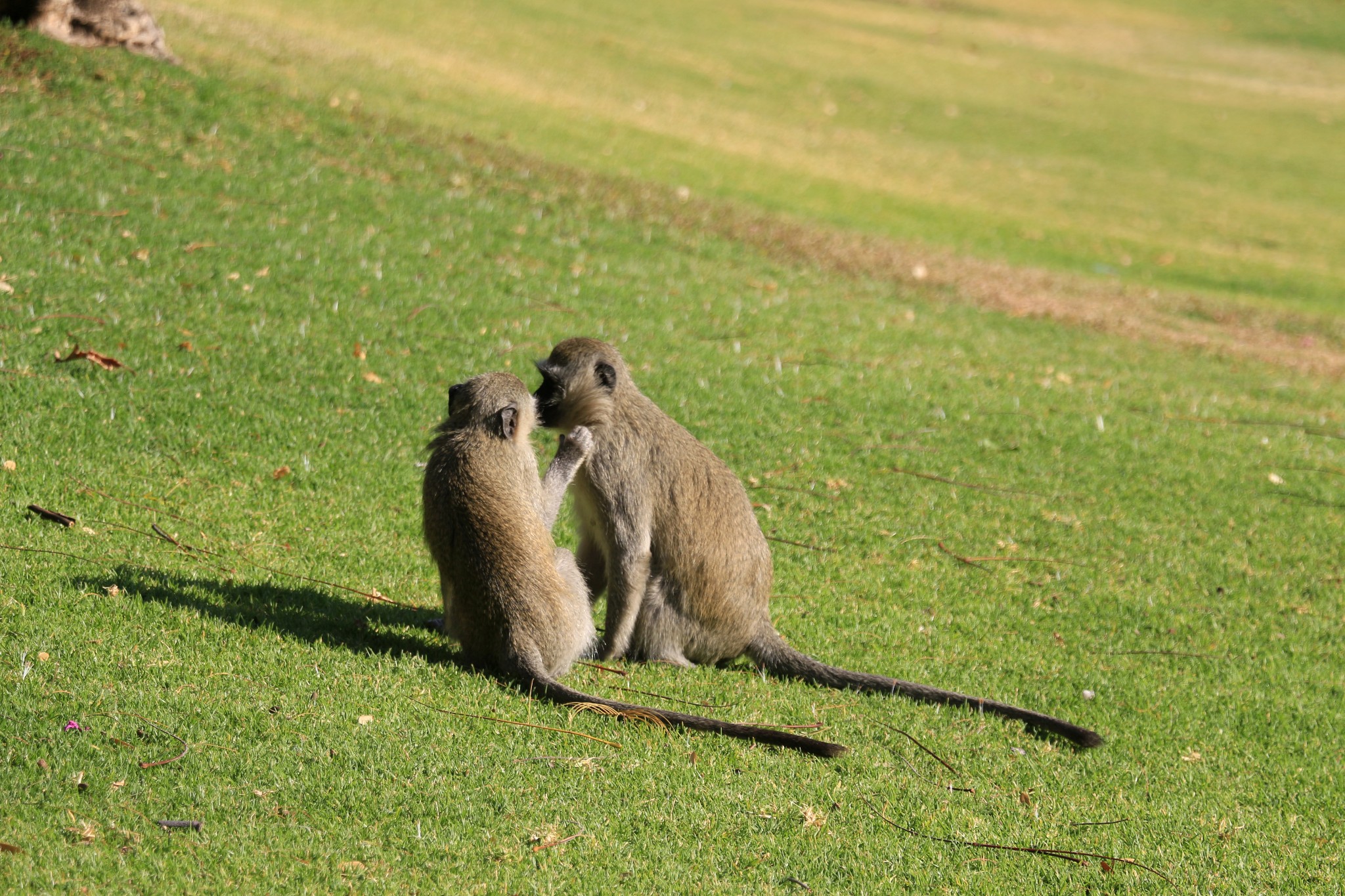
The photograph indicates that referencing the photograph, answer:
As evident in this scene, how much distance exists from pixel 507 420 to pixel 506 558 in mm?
693

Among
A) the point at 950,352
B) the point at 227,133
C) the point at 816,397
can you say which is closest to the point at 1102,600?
the point at 816,397

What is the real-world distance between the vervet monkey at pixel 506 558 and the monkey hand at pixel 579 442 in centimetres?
8

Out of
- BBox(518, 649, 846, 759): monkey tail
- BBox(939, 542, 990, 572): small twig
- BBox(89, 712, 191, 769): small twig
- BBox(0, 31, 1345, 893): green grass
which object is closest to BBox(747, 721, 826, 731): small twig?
BBox(0, 31, 1345, 893): green grass

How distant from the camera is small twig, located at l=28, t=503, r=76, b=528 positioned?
6570mm

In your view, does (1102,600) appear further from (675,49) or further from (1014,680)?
(675,49)

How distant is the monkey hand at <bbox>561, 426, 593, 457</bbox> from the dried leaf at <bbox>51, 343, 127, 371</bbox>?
13.8 feet

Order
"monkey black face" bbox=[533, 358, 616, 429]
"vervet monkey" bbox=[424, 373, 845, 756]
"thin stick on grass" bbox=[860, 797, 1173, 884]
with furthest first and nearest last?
"monkey black face" bbox=[533, 358, 616, 429]
"vervet monkey" bbox=[424, 373, 845, 756]
"thin stick on grass" bbox=[860, 797, 1173, 884]

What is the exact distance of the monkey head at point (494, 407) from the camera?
5.94m

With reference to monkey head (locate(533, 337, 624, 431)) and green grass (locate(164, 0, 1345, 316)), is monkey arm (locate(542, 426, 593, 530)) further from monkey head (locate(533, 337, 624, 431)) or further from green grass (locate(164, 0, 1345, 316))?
green grass (locate(164, 0, 1345, 316))

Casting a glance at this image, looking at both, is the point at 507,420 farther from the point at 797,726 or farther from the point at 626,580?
the point at 797,726

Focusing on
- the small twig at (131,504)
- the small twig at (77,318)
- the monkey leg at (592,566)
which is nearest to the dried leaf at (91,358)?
the small twig at (77,318)

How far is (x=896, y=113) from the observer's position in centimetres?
3031

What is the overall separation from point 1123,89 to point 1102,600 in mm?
31808

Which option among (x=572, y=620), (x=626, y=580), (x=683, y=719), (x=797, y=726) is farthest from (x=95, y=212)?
(x=797, y=726)
